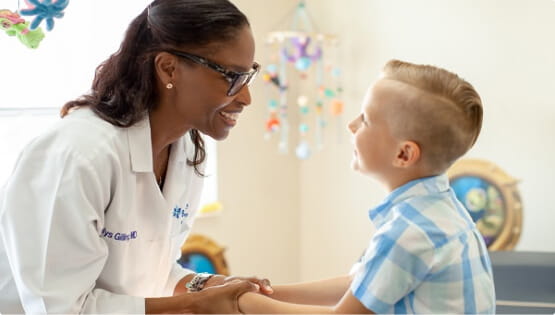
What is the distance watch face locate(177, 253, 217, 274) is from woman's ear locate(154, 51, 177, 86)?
1.62m

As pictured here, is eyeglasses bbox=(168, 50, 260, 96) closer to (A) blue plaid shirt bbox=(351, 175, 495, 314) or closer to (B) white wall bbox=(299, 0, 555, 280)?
(A) blue plaid shirt bbox=(351, 175, 495, 314)

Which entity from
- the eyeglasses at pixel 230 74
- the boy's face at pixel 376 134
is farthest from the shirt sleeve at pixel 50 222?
the boy's face at pixel 376 134

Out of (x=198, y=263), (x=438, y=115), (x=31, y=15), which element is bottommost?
(x=198, y=263)

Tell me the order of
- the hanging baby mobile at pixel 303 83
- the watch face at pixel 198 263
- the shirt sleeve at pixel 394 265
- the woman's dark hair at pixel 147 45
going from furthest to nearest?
the hanging baby mobile at pixel 303 83, the watch face at pixel 198 263, the woman's dark hair at pixel 147 45, the shirt sleeve at pixel 394 265

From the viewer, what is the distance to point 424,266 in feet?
3.92

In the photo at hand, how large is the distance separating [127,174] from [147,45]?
0.33 m

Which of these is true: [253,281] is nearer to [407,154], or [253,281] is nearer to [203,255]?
[407,154]

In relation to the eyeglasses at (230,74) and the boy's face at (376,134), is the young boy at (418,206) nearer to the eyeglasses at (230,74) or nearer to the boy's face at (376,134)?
the boy's face at (376,134)

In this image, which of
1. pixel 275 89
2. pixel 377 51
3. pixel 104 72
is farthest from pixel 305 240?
pixel 104 72

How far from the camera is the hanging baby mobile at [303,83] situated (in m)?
3.23

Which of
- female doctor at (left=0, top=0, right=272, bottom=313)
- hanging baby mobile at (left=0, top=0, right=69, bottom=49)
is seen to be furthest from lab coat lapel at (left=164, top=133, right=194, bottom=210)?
hanging baby mobile at (left=0, top=0, right=69, bottom=49)

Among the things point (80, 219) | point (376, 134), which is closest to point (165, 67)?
point (80, 219)

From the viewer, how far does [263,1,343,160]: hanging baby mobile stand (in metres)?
3.23

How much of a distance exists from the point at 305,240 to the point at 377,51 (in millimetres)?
1287
